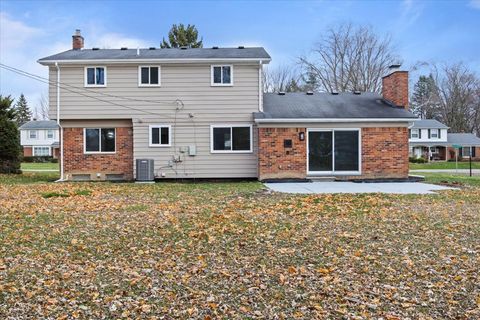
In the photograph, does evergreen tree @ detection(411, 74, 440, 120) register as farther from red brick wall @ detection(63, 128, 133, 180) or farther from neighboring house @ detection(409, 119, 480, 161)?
red brick wall @ detection(63, 128, 133, 180)

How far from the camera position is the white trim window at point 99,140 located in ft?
54.5

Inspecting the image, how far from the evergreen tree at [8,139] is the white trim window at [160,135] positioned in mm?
7192

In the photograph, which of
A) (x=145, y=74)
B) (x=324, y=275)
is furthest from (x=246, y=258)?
(x=145, y=74)

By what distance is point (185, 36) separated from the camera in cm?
3738

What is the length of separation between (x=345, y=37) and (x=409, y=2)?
21.1 metres

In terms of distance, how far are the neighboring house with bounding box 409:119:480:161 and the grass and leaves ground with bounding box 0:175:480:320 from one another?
39615mm

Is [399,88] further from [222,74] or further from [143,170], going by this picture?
[143,170]

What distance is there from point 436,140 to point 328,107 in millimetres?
33219

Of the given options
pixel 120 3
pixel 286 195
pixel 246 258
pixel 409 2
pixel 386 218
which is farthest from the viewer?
pixel 409 2

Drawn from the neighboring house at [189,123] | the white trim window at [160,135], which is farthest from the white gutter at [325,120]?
the white trim window at [160,135]

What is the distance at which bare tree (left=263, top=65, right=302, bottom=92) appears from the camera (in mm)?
39688

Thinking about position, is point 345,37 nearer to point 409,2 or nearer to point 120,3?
point 409,2

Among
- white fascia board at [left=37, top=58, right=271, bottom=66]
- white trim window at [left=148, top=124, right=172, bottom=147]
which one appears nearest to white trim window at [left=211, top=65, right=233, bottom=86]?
white fascia board at [left=37, top=58, right=271, bottom=66]

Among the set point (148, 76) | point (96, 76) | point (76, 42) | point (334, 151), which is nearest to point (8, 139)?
point (76, 42)
